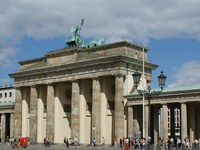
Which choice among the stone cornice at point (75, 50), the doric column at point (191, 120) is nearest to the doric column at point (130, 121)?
the doric column at point (191, 120)

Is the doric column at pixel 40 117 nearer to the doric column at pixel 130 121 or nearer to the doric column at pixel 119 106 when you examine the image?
the doric column at pixel 119 106

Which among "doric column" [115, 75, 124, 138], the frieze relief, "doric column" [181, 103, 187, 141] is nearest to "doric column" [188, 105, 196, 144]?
"doric column" [181, 103, 187, 141]

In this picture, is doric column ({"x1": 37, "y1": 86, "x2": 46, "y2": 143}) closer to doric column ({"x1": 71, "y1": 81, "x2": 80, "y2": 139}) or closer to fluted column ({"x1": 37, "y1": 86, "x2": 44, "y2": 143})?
fluted column ({"x1": 37, "y1": 86, "x2": 44, "y2": 143})

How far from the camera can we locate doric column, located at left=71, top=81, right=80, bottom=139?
223ft

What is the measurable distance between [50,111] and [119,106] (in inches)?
645

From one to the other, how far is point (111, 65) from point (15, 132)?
28162mm

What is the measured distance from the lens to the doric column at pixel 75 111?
6788cm

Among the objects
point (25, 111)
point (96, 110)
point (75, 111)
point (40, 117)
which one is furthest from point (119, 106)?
point (25, 111)

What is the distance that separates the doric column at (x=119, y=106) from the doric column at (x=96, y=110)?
3.86 meters

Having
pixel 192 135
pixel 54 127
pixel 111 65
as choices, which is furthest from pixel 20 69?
pixel 192 135

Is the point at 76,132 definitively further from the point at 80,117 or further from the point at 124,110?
the point at 124,110

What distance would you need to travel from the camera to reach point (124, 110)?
62.1 m

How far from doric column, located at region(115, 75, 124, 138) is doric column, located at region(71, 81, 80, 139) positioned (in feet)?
29.0

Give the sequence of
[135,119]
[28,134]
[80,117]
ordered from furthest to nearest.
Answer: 1. [28,134]
2. [80,117]
3. [135,119]
